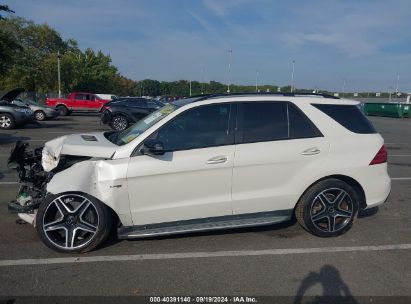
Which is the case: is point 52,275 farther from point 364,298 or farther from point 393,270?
point 393,270

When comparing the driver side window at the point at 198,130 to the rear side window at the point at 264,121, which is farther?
the rear side window at the point at 264,121

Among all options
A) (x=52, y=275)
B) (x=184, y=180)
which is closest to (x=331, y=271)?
(x=184, y=180)

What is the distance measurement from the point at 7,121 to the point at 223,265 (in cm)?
1519

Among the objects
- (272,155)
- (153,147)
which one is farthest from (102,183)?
(272,155)

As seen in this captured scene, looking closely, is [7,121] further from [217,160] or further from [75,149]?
[217,160]

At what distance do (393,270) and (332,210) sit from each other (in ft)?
3.31

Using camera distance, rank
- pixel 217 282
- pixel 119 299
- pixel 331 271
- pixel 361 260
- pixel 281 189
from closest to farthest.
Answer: pixel 119 299, pixel 217 282, pixel 331 271, pixel 361 260, pixel 281 189

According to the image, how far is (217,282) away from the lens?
3.70 meters

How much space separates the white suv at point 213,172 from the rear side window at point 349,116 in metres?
0.01

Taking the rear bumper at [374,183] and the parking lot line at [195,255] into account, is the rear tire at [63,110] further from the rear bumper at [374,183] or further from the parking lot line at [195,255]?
the rear bumper at [374,183]

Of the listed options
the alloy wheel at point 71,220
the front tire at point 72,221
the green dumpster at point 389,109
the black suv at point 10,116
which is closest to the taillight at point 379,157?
the front tire at point 72,221

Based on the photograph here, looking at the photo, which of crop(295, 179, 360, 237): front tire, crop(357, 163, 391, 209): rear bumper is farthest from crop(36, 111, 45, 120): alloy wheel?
crop(357, 163, 391, 209): rear bumper

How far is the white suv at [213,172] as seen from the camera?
4.21 m

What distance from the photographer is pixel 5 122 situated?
16469mm
